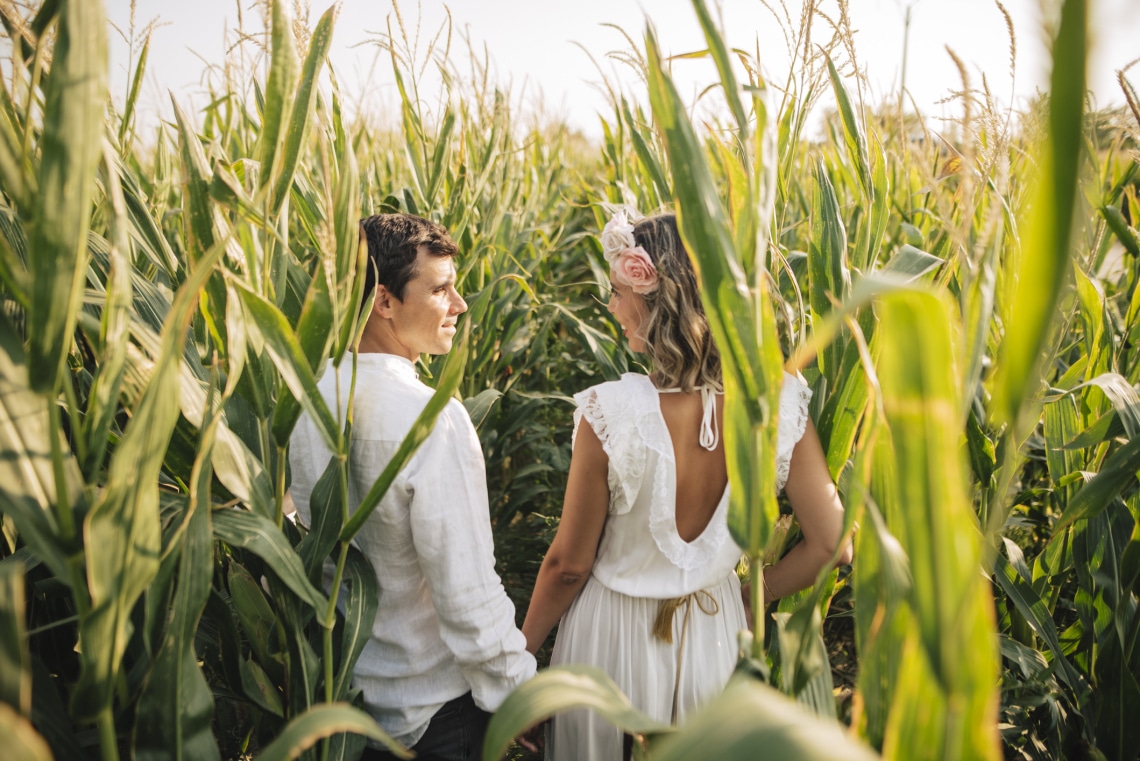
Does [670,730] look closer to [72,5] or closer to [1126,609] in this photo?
[72,5]

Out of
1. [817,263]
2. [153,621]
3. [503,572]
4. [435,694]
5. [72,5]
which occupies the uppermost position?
[72,5]

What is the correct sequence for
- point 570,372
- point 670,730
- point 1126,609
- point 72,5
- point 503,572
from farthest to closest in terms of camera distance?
1. point 570,372
2. point 503,572
3. point 1126,609
4. point 670,730
5. point 72,5

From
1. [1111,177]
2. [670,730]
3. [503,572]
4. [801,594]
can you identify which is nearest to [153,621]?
[670,730]

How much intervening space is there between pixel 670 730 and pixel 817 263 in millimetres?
930

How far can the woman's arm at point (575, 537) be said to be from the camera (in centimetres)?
133

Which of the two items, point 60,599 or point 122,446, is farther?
point 60,599

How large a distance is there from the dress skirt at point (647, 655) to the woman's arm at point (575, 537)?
0.06 meters

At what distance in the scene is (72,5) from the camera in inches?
24.5

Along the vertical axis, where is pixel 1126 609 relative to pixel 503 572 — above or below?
above

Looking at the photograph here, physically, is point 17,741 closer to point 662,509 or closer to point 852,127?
point 662,509

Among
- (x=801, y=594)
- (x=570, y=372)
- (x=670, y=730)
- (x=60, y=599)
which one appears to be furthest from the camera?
(x=570, y=372)

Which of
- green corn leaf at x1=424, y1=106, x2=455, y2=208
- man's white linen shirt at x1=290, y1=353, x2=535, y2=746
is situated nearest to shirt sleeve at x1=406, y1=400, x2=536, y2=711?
man's white linen shirt at x1=290, y1=353, x2=535, y2=746

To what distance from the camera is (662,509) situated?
1.31 meters

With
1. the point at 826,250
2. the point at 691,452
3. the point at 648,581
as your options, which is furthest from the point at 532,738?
the point at 826,250
